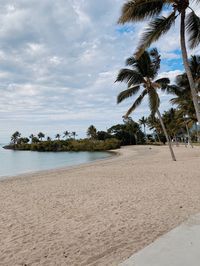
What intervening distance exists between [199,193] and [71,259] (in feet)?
16.5

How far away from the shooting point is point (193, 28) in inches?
368

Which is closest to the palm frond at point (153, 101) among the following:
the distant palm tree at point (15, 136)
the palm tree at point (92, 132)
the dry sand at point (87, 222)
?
the dry sand at point (87, 222)

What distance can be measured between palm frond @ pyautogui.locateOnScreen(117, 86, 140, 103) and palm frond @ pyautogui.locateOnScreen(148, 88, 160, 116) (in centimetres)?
102

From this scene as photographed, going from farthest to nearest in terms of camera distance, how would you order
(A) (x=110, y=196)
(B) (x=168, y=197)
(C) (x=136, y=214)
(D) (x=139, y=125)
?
(D) (x=139, y=125) < (A) (x=110, y=196) < (B) (x=168, y=197) < (C) (x=136, y=214)

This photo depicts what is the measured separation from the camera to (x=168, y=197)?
23.3 ft

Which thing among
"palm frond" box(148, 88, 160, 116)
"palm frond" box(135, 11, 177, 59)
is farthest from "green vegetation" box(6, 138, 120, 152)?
"palm frond" box(135, 11, 177, 59)

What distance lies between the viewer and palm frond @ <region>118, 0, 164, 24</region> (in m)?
8.67

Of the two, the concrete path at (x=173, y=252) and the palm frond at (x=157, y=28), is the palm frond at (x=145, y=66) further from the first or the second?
the concrete path at (x=173, y=252)

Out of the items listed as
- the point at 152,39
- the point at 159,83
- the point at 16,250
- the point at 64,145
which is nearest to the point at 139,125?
the point at 64,145

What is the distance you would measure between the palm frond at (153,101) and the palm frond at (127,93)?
1.02 meters

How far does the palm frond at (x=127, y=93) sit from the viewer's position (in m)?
17.9

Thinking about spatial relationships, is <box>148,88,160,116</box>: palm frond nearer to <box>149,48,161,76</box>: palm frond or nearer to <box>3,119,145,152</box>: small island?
<box>149,48,161,76</box>: palm frond

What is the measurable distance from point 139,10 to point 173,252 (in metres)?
7.85

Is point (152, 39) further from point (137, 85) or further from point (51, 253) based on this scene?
point (137, 85)
